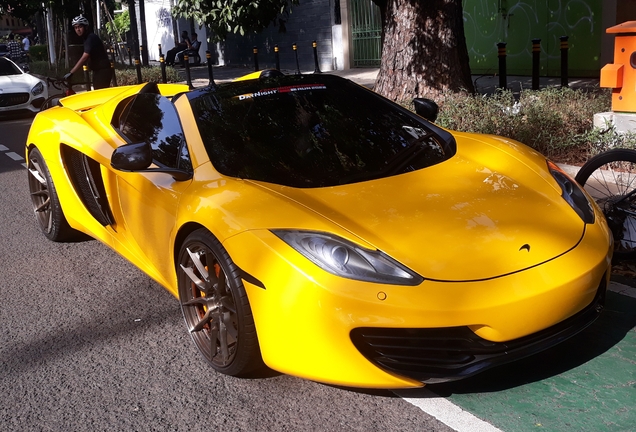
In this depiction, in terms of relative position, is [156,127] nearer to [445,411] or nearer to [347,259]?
[347,259]

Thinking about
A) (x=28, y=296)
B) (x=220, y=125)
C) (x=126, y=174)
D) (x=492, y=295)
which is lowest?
(x=28, y=296)

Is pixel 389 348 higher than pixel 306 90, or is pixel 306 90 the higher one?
pixel 306 90

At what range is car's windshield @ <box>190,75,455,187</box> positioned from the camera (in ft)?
12.8

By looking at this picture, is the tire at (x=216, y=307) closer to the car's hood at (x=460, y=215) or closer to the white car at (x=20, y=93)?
the car's hood at (x=460, y=215)

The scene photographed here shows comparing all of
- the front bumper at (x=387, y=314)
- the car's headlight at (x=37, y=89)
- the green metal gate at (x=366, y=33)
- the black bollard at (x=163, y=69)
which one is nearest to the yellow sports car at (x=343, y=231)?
the front bumper at (x=387, y=314)

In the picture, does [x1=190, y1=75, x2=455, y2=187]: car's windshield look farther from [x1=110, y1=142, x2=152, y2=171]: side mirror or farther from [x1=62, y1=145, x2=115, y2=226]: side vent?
[x1=62, y1=145, x2=115, y2=226]: side vent

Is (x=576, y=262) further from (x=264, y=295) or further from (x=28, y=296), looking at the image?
(x=28, y=296)

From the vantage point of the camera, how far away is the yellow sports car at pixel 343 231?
302cm

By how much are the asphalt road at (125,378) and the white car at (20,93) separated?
10.8 m

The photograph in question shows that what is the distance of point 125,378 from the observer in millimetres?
3703

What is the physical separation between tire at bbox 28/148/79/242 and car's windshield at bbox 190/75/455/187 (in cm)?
176

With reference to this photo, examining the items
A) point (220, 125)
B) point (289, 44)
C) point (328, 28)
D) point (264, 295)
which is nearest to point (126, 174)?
point (220, 125)

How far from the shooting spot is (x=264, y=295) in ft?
10.4

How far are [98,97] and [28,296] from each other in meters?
1.90
